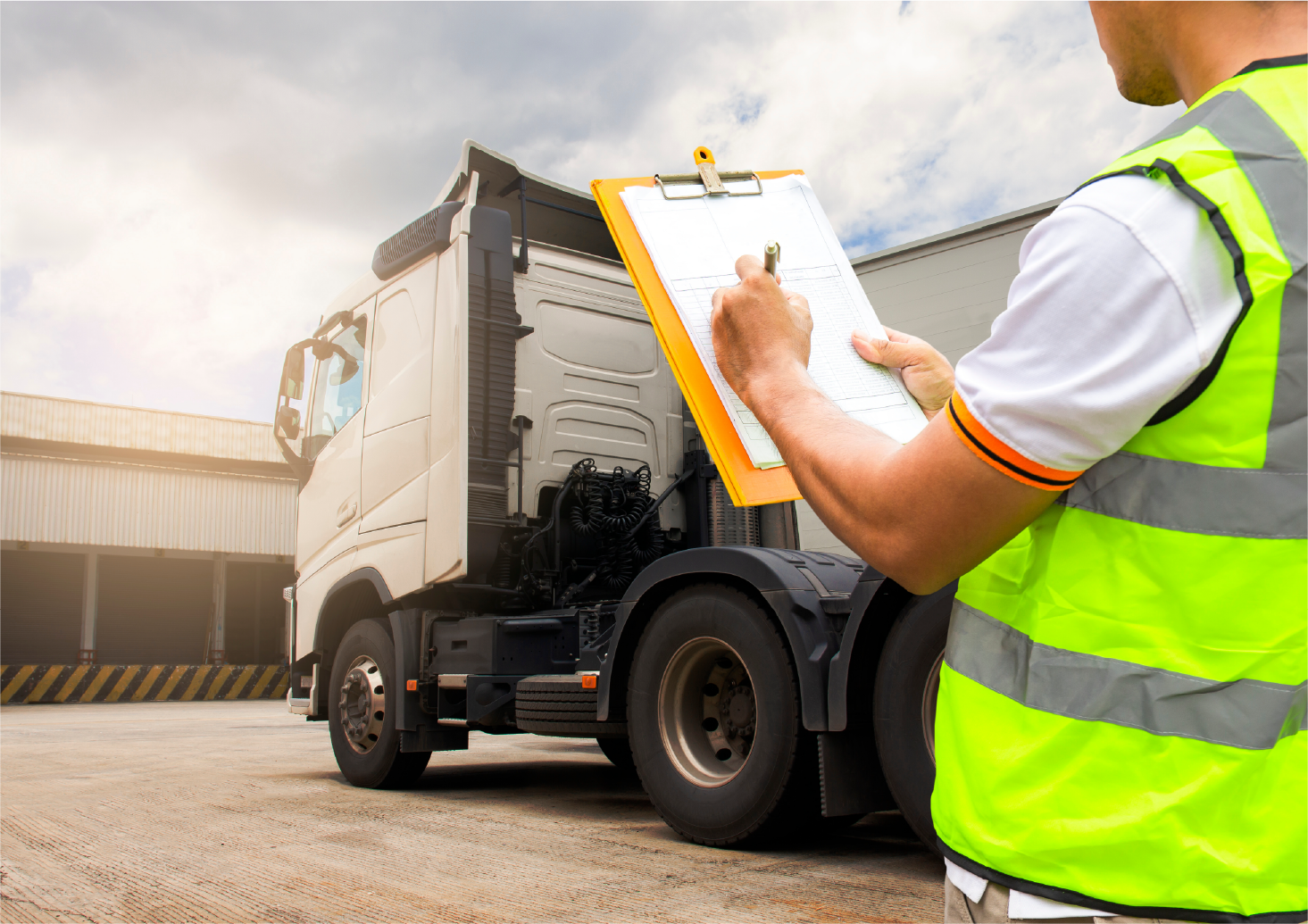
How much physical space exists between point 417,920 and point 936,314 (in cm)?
483

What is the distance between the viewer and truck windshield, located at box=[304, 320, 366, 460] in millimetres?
6523

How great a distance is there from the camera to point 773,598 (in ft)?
12.6

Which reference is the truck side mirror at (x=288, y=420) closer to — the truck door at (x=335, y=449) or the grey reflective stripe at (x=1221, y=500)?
the truck door at (x=335, y=449)

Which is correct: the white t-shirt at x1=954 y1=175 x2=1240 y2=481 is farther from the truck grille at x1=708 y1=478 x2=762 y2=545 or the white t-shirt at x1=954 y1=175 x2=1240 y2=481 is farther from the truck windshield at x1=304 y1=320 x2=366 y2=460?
the truck windshield at x1=304 y1=320 x2=366 y2=460

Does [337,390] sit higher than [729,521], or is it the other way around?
[337,390]

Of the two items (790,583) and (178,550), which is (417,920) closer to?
(790,583)

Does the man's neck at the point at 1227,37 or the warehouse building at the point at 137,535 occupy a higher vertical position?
the warehouse building at the point at 137,535

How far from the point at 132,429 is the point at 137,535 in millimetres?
2881

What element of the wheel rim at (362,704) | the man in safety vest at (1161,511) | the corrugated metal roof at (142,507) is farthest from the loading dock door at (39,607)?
the man in safety vest at (1161,511)

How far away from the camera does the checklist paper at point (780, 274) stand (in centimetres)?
170

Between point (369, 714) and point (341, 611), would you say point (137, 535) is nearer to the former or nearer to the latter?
point (341, 611)

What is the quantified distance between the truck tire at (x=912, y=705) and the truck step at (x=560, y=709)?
4.76 feet

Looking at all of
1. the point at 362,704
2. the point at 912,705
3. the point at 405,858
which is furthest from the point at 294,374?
the point at 912,705

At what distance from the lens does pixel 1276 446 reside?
2.49 ft
